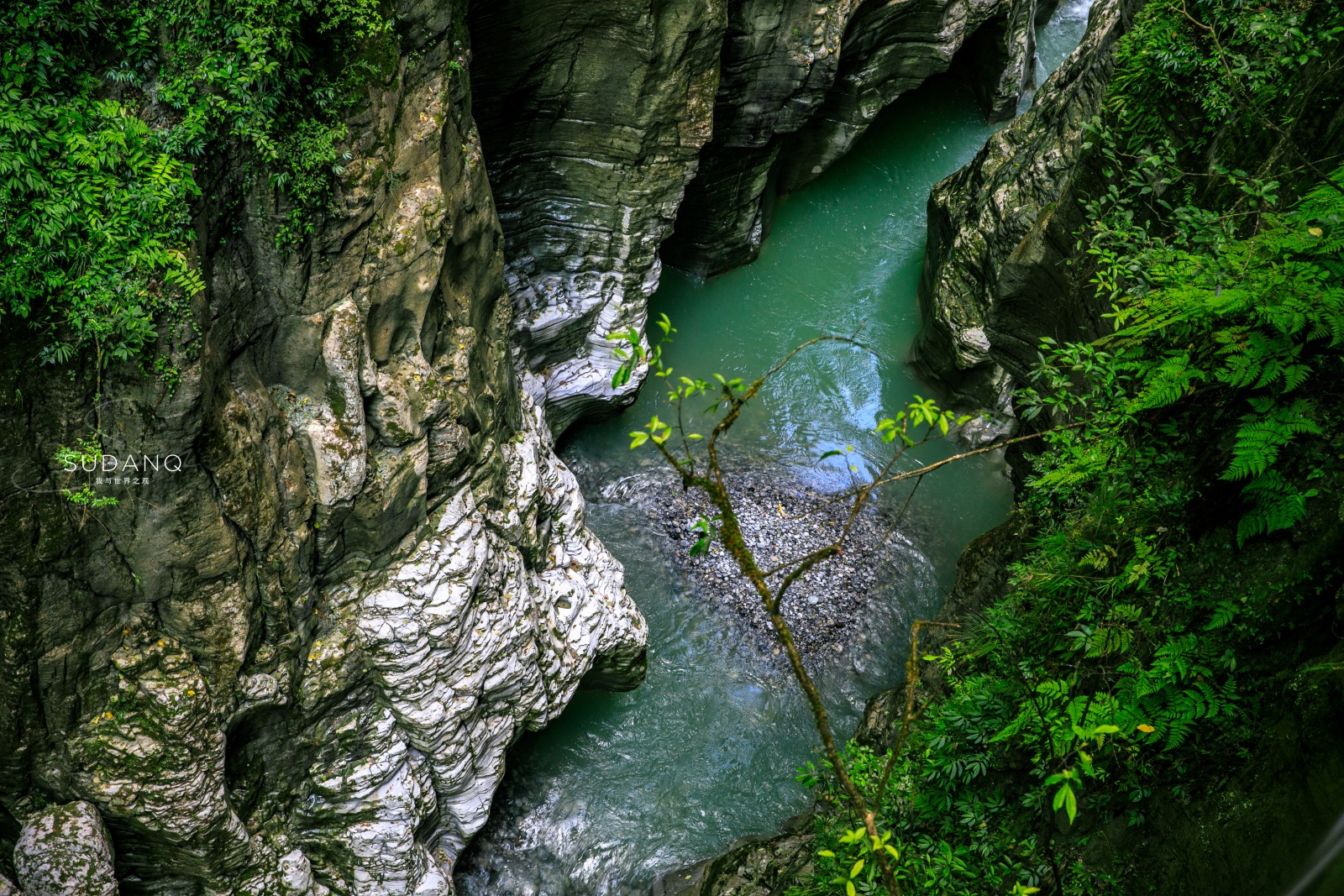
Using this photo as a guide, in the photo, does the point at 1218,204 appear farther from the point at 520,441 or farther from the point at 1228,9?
the point at 520,441

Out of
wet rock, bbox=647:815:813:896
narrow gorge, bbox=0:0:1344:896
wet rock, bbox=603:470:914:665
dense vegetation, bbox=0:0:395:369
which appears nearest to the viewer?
dense vegetation, bbox=0:0:395:369

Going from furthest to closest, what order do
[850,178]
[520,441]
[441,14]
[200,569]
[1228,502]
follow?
1. [850,178]
2. [520,441]
3. [441,14]
4. [200,569]
5. [1228,502]

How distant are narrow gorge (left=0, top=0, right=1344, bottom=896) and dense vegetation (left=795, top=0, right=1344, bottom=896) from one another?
0.12 metres

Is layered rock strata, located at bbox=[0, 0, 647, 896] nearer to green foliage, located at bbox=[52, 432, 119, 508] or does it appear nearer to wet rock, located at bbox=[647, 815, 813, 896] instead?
green foliage, located at bbox=[52, 432, 119, 508]

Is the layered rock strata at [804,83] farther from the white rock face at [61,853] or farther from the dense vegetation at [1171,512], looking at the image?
the white rock face at [61,853]

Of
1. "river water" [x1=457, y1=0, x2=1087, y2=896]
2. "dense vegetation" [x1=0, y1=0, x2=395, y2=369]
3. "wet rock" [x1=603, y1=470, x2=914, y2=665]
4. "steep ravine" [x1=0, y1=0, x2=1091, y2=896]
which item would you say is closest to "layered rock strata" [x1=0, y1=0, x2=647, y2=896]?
"steep ravine" [x1=0, y1=0, x2=1091, y2=896]

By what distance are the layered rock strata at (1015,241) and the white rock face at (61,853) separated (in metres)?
8.53

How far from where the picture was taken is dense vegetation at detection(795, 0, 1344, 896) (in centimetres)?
421

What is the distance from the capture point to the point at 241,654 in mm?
5824

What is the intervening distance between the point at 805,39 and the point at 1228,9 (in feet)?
20.1

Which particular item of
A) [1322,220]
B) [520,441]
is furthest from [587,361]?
[1322,220]

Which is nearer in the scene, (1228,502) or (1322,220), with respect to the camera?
(1322,220)

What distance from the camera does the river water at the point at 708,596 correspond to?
868 centimetres

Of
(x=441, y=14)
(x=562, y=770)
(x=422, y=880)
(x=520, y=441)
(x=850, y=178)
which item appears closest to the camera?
(x=441, y=14)
